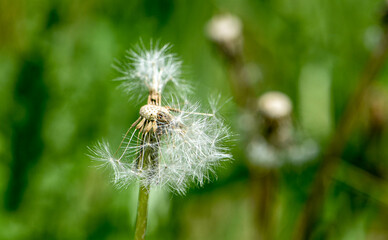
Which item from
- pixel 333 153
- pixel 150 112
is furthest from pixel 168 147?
pixel 333 153

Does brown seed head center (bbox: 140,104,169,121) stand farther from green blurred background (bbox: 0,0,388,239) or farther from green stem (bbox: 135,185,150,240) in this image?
green blurred background (bbox: 0,0,388,239)

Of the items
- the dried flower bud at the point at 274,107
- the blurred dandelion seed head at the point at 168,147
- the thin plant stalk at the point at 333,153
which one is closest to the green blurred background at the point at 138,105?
the thin plant stalk at the point at 333,153

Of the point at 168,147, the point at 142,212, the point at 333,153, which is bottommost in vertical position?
the point at 142,212

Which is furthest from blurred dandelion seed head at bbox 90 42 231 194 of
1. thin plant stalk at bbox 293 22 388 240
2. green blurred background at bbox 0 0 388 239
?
thin plant stalk at bbox 293 22 388 240

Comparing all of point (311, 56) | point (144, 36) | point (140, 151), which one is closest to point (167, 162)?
point (140, 151)

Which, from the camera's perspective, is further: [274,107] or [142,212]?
[274,107]

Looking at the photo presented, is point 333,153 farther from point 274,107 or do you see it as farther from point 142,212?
point 142,212

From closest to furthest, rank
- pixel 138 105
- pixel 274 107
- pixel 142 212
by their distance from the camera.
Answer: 1. pixel 142 212
2. pixel 274 107
3. pixel 138 105
